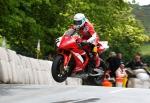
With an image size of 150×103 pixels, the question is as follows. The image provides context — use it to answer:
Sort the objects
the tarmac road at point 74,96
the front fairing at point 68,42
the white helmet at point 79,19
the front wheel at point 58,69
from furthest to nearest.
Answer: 1. the front fairing at point 68,42
2. the white helmet at point 79,19
3. the front wheel at point 58,69
4. the tarmac road at point 74,96

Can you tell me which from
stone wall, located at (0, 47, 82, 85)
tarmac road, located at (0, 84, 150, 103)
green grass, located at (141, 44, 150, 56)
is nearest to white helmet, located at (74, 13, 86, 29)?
tarmac road, located at (0, 84, 150, 103)

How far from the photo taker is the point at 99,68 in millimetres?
16047

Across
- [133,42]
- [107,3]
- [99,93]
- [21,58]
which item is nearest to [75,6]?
[107,3]

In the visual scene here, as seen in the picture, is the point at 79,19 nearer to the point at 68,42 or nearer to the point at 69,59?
the point at 68,42

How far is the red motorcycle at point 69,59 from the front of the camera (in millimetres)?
14047

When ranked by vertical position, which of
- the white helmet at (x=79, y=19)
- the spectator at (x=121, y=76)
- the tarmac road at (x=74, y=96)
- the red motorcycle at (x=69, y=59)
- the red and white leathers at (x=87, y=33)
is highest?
the white helmet at (x=79, y=19)

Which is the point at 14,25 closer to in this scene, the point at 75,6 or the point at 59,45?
the point at 59,45

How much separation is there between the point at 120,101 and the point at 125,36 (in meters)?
A: 59.3

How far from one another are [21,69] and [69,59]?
16.7ft

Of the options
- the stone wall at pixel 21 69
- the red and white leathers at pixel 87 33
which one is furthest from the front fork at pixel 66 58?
the stone wall at pixel 21 69

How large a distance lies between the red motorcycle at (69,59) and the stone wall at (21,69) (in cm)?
339

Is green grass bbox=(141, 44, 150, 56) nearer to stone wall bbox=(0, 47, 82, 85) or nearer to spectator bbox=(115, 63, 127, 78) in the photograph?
spectator bbox=(115, 63, 127, 78)

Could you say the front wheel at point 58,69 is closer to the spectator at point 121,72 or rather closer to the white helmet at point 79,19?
the white helmet at point 79,19

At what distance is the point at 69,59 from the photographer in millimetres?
14305
